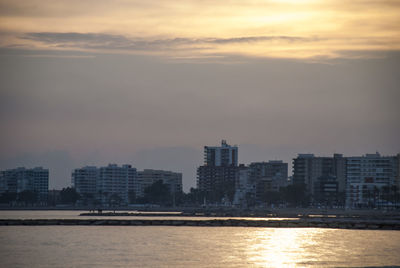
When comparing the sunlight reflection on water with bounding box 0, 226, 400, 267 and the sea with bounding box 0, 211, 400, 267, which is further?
the sunlight reflection on water with bounding box 0, 226, 400, 267

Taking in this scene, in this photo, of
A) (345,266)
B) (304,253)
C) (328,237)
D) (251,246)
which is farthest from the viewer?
(328,237)

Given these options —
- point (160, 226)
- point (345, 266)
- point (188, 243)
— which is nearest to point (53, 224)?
point (160, 226)

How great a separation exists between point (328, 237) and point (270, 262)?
39927 millimetres

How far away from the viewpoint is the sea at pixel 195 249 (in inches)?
2842

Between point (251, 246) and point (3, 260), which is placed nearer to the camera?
point (3, 260)

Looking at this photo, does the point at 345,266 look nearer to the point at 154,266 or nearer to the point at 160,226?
the point at 154,266

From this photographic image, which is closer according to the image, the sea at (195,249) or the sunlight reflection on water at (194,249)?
the sea at (195,249)

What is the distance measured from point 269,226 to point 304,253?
197 feet

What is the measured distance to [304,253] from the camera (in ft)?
271

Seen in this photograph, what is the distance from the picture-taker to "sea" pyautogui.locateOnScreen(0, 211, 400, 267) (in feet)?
237

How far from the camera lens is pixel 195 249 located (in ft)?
287

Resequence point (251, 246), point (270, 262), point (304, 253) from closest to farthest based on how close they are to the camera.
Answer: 1. point (270, 262)
2. point (304, 253)
3. point (251, 246)

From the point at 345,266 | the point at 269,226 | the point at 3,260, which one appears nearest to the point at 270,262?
the point at 345,266

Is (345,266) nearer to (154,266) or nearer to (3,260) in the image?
(154,266)
